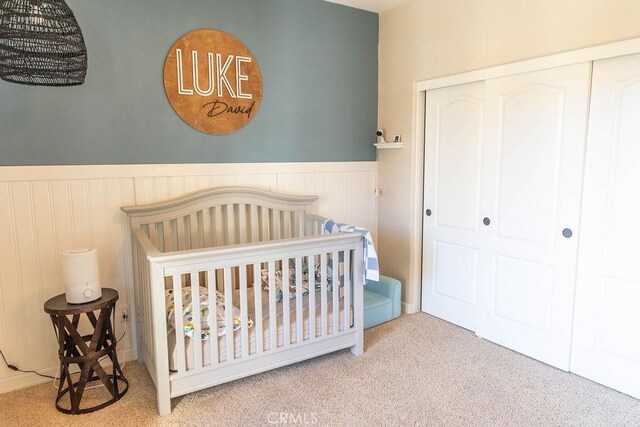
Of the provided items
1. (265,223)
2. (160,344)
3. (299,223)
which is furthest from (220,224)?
(160,344)

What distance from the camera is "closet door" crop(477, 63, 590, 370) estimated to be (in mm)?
2484

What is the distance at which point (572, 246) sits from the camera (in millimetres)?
2508

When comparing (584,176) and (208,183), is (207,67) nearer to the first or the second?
(208,183)

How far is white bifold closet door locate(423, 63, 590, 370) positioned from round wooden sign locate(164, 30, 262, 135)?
4.68ft

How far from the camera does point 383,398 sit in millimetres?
2309

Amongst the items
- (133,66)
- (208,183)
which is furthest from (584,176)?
(133,66)

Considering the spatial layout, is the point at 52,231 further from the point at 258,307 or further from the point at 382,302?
the point at 382,302

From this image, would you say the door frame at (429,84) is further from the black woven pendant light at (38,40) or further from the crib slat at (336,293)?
the black woven pendant light at (38,40)

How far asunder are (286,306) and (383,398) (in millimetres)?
735

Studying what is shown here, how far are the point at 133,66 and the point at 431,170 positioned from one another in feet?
7.40

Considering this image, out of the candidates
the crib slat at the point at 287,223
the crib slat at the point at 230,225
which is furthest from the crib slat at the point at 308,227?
the crib slat at the point at 230,225

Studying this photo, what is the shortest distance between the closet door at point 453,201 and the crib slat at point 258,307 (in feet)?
5.36

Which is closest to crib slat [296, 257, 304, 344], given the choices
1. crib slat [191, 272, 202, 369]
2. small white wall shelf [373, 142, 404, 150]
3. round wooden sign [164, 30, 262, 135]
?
crib slat [191, 272, 202, 369]

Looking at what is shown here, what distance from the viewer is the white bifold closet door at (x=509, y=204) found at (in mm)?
2518
